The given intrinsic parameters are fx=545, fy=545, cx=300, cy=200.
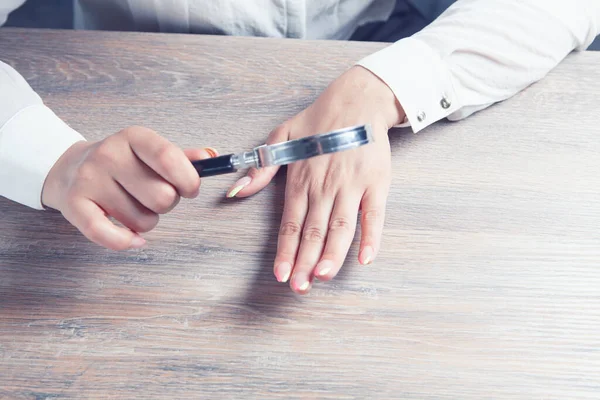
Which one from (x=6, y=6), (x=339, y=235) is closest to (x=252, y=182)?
(x=339, y=235)

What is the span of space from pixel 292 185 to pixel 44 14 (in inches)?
34.4

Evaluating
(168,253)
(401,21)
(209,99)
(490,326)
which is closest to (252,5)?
(209,99)

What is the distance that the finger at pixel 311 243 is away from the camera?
0.50 metres

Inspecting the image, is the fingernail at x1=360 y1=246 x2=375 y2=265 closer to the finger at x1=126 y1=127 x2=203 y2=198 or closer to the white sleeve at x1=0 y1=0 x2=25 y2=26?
the finger at x1=126 y1=127 x2=203 y2=198

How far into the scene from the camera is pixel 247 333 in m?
0.49

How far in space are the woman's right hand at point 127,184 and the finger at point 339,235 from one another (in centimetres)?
14

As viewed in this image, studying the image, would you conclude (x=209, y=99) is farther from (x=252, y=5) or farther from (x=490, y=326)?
(x=490, y=326)

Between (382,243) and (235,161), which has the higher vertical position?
(235,161)

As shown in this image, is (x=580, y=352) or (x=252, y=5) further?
(x=252, y=5)

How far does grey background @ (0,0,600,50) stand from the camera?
116cm

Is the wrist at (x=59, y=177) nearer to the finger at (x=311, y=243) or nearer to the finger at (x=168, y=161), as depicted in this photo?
the finger at (x=168, y=161)

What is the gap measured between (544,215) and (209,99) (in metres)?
0.42

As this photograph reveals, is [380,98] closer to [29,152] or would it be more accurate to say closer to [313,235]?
[313,235]

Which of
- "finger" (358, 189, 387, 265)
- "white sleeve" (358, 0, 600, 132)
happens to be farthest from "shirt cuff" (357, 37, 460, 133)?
"finger" (358, 189, 387, 265)
